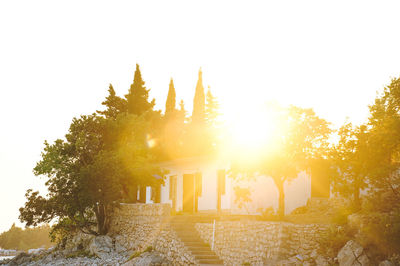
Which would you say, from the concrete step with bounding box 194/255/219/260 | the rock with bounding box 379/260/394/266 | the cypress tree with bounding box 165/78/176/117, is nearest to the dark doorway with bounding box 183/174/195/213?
the concrete step with bounding box 194/255/219/260

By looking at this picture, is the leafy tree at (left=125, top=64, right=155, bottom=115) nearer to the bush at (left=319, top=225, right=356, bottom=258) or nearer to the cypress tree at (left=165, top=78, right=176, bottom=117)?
the cypress tree at (left=165, top=78, right=176, bottom=117)

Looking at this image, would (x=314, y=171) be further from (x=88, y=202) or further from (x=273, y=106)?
(x=88, y=202)

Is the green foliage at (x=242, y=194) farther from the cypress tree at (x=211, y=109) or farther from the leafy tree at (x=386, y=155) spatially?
the cypress tree at (x=211, y=109)

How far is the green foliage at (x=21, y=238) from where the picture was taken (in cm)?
7650

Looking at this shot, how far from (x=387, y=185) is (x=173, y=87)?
4331 centimetres

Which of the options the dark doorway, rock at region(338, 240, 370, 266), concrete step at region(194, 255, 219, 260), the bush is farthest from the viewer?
the dark doorway

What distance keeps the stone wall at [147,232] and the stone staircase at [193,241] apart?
0.33 m

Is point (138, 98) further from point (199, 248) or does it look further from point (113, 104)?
point (199, 248)

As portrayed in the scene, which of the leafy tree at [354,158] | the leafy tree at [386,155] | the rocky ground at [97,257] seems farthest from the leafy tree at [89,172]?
the leafy tree at [386,155]

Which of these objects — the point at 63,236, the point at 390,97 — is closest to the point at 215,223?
the point at 390,97

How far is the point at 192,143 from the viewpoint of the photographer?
2304 inches

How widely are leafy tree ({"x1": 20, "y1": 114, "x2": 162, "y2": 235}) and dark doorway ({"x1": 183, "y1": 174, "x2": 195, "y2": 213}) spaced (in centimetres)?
256

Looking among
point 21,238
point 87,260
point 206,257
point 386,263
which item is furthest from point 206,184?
point 21,238

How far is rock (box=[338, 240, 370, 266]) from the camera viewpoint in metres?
17.0
